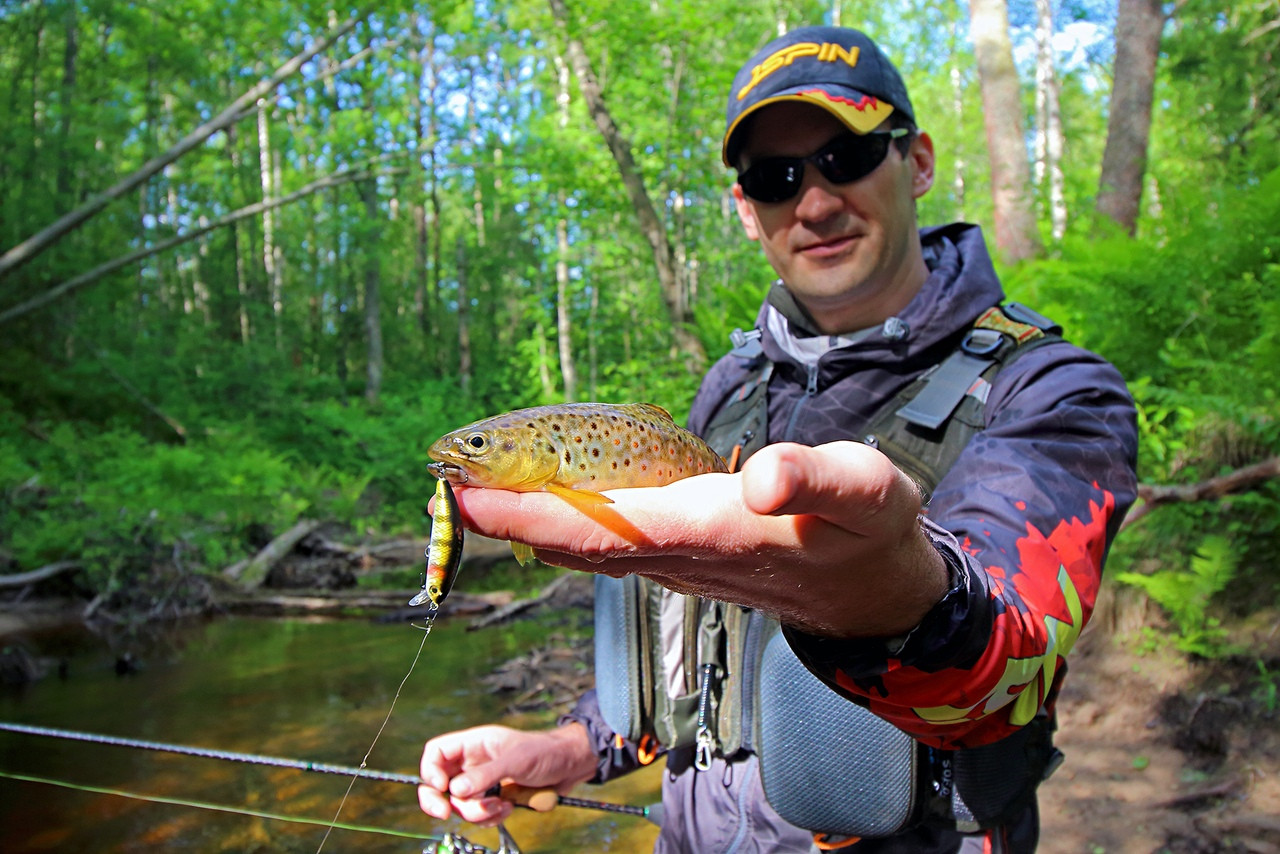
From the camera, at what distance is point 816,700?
2137mm

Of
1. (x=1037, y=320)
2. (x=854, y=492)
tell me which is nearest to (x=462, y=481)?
(x=854, y=492)

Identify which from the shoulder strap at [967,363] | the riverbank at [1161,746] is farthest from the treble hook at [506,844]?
the riverbank at [1161,746]

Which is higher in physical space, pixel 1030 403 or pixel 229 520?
pixel 1030 403

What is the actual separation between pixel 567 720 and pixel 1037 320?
2088 mm

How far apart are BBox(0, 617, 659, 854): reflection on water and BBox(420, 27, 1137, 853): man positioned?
8.24 feet

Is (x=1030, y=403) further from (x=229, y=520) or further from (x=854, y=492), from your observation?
(x=229, y=520)

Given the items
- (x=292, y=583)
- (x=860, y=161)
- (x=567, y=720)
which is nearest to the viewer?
(x=860, y=161)

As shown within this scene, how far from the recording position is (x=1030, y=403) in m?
2.10

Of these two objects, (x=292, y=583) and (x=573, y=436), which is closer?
(x=573, y=436)

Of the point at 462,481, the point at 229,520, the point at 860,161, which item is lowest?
the point at 229,520

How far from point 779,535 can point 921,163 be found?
→ 248 centimetres

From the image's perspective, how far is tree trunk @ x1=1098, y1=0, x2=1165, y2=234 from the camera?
8367mm

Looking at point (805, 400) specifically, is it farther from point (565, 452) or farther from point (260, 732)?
point (260, 732)

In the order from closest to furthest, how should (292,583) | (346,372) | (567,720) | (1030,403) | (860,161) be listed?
1. (1030,403)
2. (860,161)
3. (567,720)
4. (292,583)
5. (346,372)
